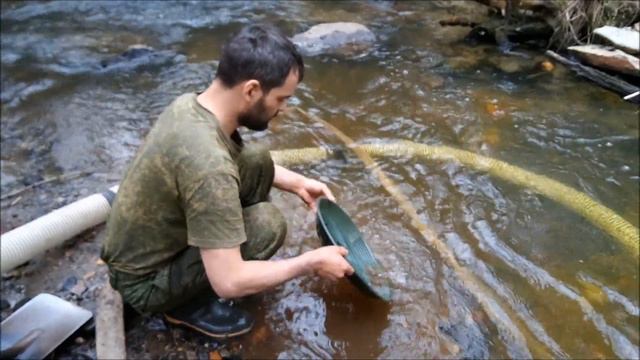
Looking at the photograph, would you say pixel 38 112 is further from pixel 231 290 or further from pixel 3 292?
pixel 231 290

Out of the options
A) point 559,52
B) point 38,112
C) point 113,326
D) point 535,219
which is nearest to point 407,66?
point 559,52

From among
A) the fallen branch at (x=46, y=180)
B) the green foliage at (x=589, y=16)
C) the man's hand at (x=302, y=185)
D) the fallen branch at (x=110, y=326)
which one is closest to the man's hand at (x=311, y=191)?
the man's hand at (x=302, y=185)

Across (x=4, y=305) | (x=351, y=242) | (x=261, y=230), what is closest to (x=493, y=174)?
(x=351, y=242)

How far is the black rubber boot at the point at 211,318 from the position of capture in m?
2.75

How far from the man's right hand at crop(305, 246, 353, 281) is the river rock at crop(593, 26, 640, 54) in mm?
4835

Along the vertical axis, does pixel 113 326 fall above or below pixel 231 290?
below

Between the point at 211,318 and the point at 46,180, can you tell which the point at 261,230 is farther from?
the point at 46,180

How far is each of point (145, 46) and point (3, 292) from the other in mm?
4492

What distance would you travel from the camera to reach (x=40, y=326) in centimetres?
266

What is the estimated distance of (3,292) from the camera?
9.94ft

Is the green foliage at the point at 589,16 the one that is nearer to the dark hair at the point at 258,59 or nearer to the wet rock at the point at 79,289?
the dark hair at the point at 258,59

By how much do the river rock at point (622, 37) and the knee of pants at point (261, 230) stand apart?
4.79 meters

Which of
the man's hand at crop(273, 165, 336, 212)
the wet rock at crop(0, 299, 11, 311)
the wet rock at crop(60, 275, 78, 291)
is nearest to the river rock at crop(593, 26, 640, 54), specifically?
the man's hand at crop(273, 165, 336, 212)

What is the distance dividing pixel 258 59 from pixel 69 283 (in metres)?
1.80
